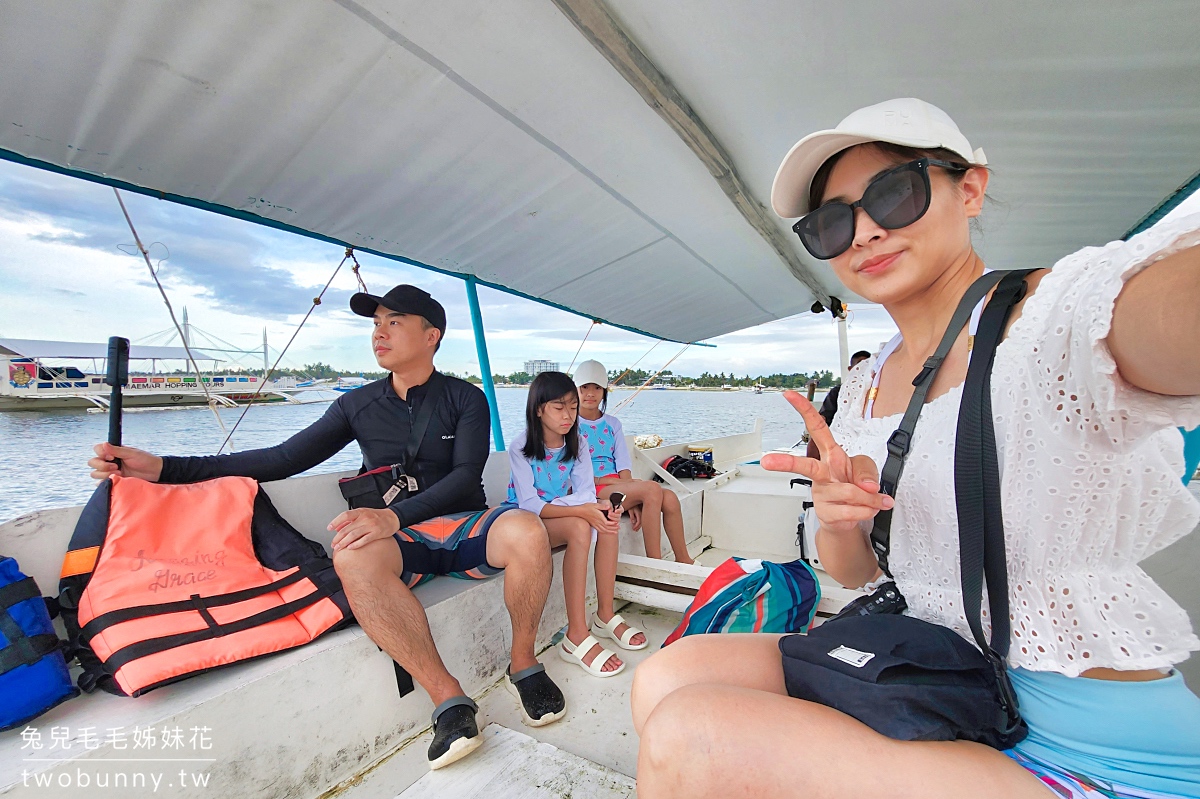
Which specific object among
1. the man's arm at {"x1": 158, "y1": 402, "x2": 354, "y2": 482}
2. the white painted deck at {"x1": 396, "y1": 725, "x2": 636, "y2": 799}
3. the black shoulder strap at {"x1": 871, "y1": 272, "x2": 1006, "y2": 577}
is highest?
the black shoulder strap at {"x1": 871, "y1": 272, "x2": 1006, "y2": 577}

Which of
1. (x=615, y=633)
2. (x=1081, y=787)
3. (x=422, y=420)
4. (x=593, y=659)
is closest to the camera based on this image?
(x=1081, y=787)

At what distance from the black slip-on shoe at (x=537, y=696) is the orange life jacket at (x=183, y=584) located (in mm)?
663

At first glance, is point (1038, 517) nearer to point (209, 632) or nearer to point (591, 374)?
point (209, 632)

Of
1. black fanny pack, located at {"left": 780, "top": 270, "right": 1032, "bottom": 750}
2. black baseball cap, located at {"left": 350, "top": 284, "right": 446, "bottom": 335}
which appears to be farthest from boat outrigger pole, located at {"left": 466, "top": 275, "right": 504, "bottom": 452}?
black fanny pack, located at {"left": 780, "top": 270, "right": 1032, "bottom": 750}

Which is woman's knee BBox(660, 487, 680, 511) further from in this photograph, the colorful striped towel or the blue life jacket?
the blue life jacket

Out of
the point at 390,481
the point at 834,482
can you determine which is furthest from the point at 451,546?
the point at 834,482

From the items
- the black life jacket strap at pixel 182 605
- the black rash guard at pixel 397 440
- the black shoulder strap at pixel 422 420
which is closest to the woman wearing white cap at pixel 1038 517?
the black life jacket strap at pixel 182 605

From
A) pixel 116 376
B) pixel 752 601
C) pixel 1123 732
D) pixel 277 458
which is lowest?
pixel 752 601

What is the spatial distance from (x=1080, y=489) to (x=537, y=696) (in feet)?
5.59

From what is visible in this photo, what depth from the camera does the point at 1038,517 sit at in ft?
2.24

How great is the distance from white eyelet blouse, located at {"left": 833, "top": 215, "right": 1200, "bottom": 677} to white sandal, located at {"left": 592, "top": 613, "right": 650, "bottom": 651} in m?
1.83

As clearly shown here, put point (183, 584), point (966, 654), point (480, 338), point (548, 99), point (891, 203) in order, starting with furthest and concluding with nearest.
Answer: point (480, 338), point (548, 99), point (183, 584), point (891, 203), point (966, 654)

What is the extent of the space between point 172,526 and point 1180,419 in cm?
227

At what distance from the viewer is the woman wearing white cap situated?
0.56 m
